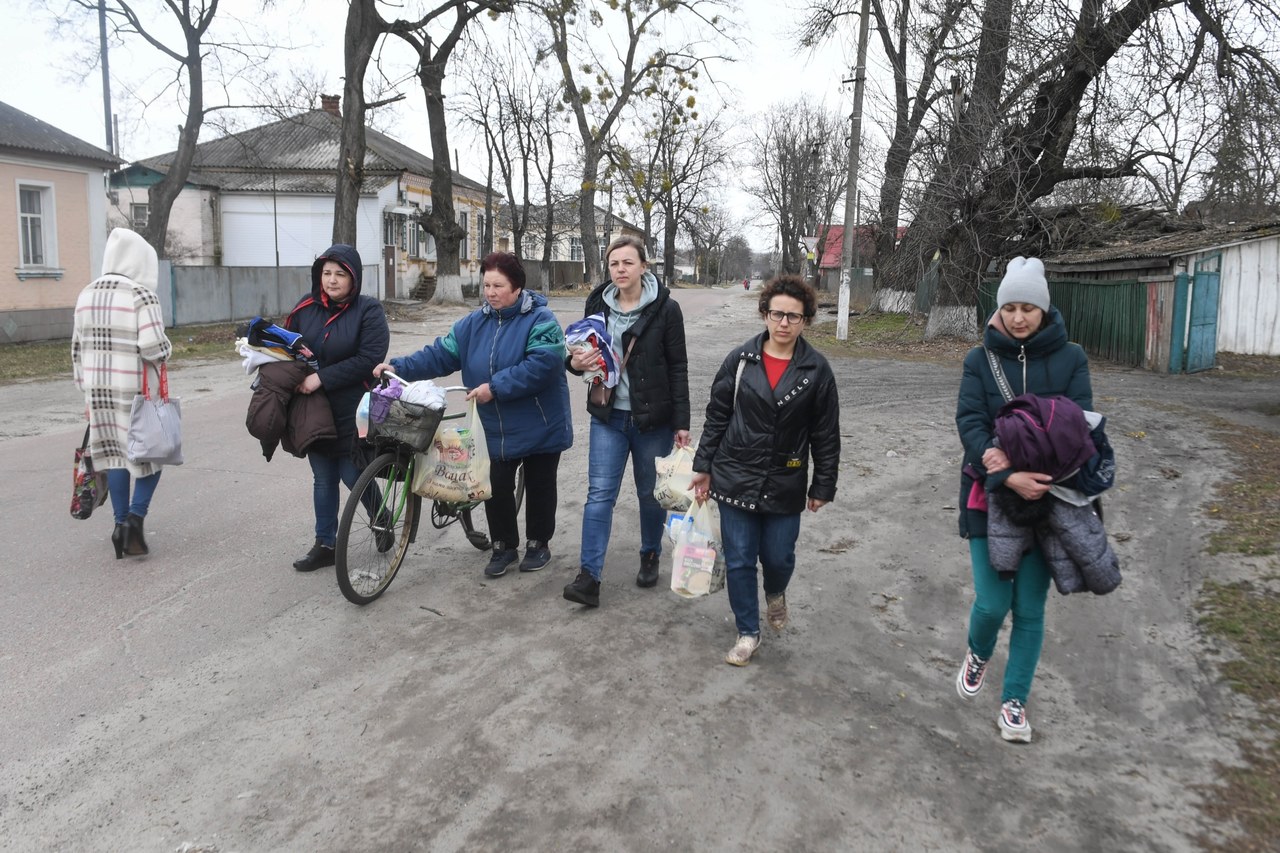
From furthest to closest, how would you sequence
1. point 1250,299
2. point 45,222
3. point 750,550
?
1. point 45,222
2. point 1250,299
3. point 750,550

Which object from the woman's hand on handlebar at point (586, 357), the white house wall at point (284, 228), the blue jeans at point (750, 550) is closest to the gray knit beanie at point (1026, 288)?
the blue jeans at point (750, 550)

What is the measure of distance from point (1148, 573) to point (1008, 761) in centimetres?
270

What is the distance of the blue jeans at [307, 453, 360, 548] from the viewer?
5168mm

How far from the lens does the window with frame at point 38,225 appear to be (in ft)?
61.7

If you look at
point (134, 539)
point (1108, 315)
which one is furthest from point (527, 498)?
point (1108, 315)

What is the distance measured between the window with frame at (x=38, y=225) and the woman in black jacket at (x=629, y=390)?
18.4 metres

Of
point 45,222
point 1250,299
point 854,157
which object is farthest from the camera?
point 854,157

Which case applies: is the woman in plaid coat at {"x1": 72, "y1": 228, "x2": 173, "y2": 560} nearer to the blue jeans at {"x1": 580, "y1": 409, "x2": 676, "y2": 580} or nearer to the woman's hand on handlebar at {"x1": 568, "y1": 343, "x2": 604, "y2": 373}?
the woman's hand on handlebar at {"x1": 568, "y1": 343, "x2": 604, "y2": 373}

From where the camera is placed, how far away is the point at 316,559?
526 cm

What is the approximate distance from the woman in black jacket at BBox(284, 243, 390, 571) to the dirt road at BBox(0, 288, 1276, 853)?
2.12 ft

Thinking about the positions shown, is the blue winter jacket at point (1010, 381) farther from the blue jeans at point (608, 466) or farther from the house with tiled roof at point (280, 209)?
the house with tiled roof at point (280, 209)

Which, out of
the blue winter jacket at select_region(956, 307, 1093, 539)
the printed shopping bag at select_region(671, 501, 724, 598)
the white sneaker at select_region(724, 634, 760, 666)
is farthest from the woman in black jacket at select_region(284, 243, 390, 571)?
the blue winter jacket at select_region(956, 307, 1093, 539)

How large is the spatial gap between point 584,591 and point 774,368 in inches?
59.1

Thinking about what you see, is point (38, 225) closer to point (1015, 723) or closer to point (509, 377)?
point (509, 377)
